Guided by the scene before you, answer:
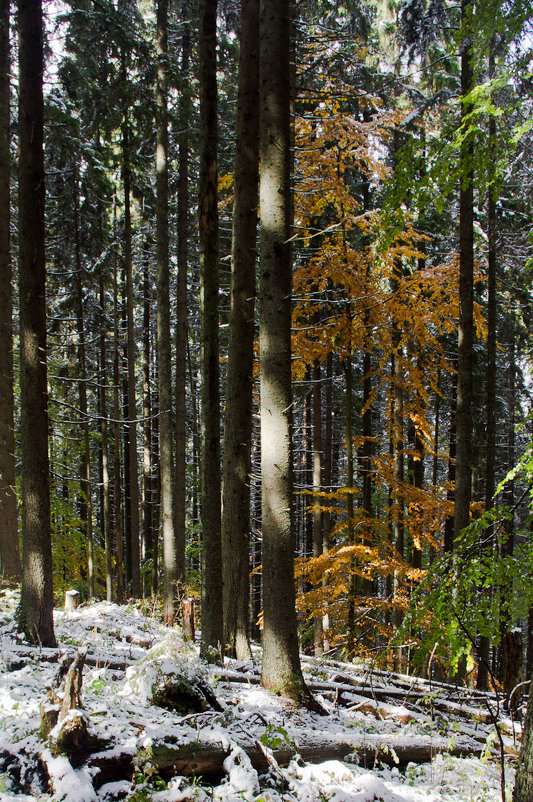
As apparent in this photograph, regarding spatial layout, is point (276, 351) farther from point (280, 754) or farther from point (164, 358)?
point (164, 358)

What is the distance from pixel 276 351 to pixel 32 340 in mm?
3005

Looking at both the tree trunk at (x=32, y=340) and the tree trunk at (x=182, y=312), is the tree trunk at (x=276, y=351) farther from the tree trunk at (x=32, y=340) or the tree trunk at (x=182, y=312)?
the tree trunk at (x=182, y=312)

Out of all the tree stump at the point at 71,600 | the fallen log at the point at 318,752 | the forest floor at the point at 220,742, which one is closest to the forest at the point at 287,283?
the forest floor at the point at 220,742

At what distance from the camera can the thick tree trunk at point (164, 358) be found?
11945 millimetres

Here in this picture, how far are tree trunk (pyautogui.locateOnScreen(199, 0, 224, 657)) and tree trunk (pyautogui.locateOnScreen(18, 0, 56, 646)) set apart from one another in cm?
202

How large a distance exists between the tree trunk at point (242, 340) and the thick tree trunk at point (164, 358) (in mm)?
4210

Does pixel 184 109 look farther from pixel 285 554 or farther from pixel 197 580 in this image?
pixel 197 580

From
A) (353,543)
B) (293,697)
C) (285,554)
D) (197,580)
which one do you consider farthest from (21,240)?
(197,580)

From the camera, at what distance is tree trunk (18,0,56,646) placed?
600 cm

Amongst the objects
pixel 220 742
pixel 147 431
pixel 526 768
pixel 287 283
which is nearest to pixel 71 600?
pixel 220 742

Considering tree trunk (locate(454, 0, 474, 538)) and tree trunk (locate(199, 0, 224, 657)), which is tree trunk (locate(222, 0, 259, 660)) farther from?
tree trunk (locate(454, 0, 474, 538))

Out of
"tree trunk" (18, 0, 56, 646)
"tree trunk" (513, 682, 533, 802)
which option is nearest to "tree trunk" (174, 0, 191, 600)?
"tree trunk" (18, 0, 56, 646)

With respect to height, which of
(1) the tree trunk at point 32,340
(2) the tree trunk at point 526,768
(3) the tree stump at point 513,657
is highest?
(1) the tree trunk at point 32,340

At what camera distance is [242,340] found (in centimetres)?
810
